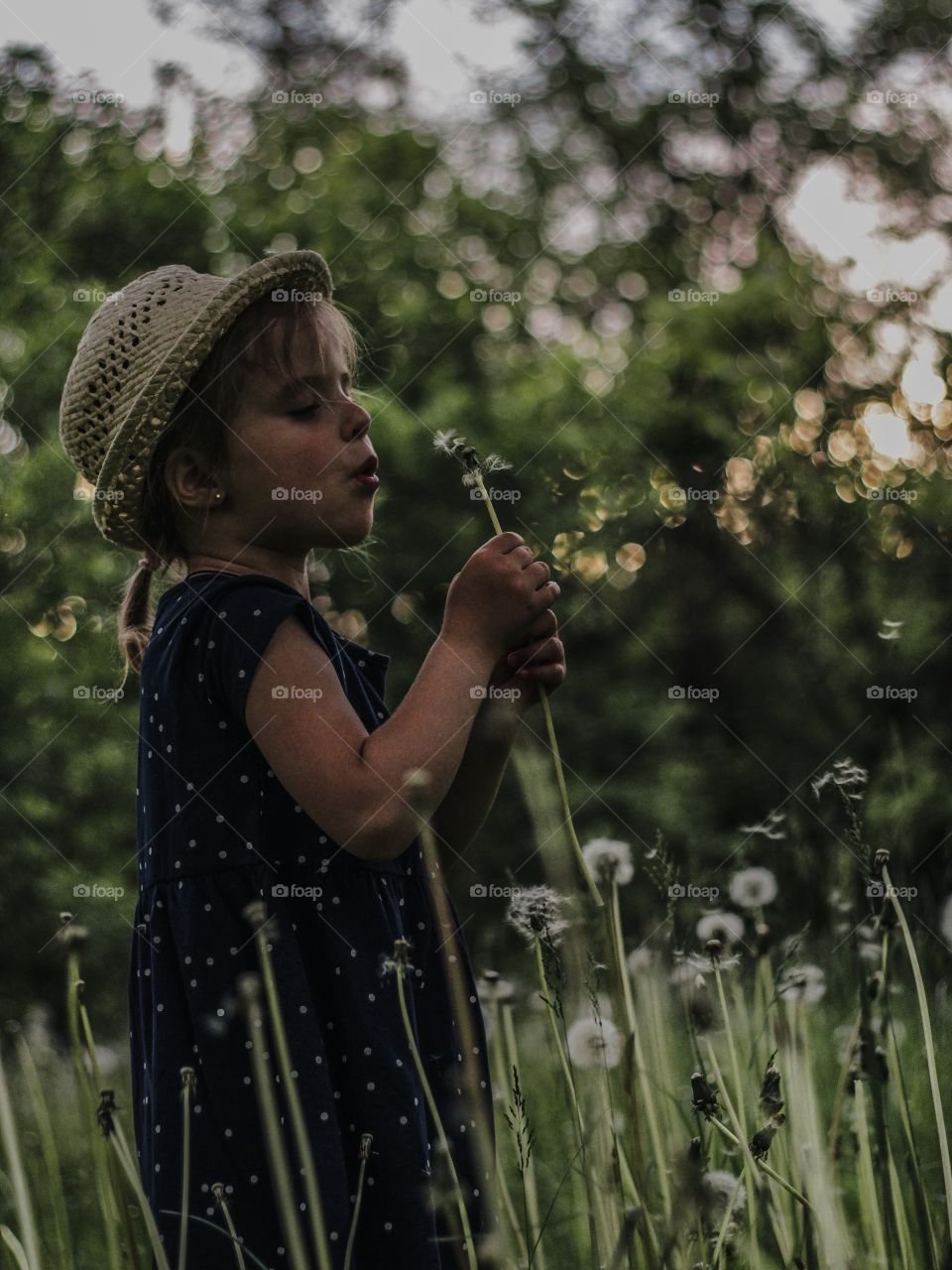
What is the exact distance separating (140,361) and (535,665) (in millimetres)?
529

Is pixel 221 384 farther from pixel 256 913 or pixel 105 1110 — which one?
pixel 105 1110

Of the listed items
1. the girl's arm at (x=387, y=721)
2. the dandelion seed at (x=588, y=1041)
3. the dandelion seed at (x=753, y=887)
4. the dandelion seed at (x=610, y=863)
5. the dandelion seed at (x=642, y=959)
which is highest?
the girl's arm at (x=387, y=721)

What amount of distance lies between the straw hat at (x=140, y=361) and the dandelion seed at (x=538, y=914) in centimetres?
61

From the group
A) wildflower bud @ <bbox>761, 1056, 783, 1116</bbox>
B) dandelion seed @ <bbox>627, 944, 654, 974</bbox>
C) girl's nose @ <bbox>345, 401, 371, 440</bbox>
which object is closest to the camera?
wildflower bud @ <bbox>761, 1056, 783, 1116</bbox>

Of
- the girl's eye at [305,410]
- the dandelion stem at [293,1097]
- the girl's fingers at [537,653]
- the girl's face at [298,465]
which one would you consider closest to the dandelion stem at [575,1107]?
the dandelion stem at [293,1097]

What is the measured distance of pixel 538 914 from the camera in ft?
3.98

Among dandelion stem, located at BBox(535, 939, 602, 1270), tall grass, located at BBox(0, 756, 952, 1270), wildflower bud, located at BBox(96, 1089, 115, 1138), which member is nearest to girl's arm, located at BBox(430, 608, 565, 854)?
tall grass, located at BBox(0, 756, 952, 1270)

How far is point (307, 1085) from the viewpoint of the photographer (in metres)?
1.23

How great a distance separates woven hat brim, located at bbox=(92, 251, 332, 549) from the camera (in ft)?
4.78

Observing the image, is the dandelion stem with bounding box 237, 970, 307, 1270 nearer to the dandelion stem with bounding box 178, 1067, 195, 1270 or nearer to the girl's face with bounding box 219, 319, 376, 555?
the dandelion stem with bounding box 178, 1067, 195, 1270

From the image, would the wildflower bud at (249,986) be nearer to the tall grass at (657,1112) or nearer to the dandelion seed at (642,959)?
the tall grass at (657,1112)

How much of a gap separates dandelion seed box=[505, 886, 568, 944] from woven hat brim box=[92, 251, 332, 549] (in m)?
0.61

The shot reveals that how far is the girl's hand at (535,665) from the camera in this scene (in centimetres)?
139

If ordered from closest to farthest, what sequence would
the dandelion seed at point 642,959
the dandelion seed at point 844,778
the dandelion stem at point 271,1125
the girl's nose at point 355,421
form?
the dandelion stem at point 271,1125
the dandelion seed at point 844,778
the girl's nose at point 355,421
the dandelion seed at point 642,959
